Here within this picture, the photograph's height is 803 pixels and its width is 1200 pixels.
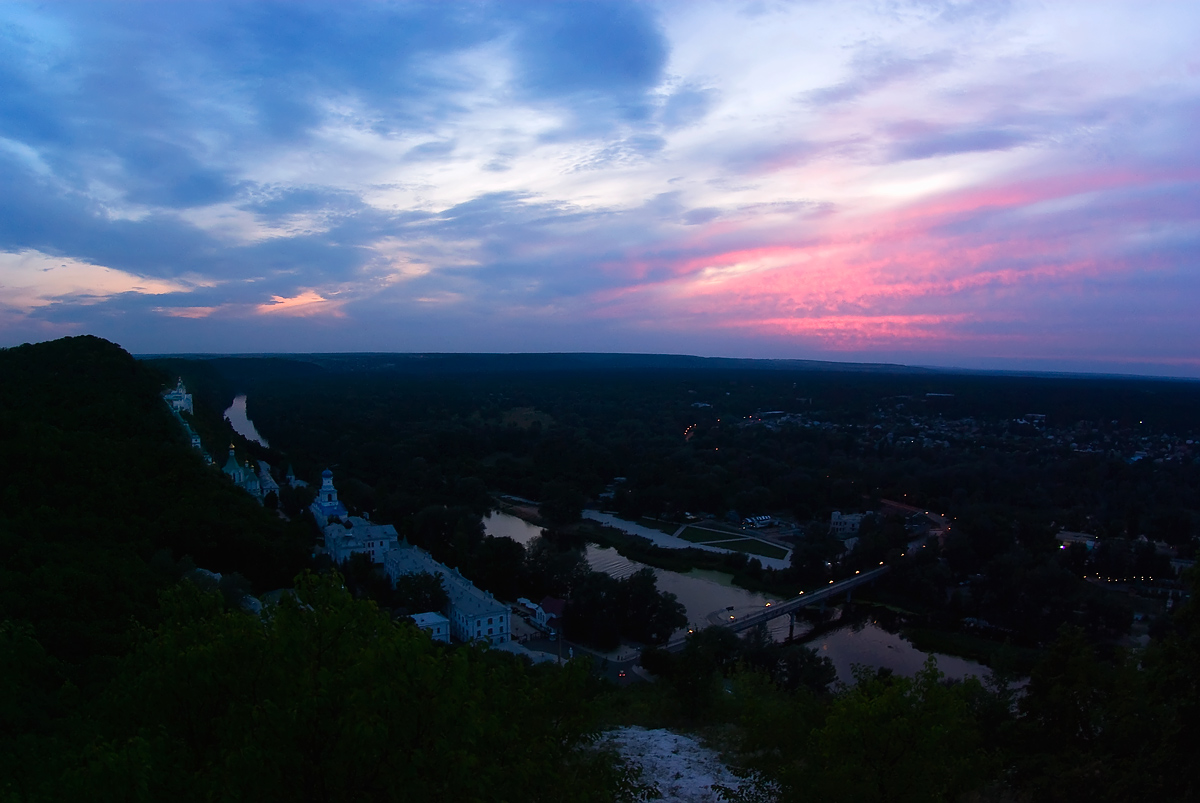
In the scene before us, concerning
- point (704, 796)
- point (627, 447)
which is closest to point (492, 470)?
point (627, 447)

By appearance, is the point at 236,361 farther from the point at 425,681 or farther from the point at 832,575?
the point at 425,681

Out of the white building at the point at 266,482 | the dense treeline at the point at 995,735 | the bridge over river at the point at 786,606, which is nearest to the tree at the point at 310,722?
the dense treeline at the point at 995,735

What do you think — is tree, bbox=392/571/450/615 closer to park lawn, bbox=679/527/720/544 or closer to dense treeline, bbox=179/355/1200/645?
→ dense treeline, bbox=179/355/1200/645

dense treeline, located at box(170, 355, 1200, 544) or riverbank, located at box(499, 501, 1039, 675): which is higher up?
dense treeline, located at box(170, 355, 1200, 544)

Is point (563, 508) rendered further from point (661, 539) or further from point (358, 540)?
point (358, 540)

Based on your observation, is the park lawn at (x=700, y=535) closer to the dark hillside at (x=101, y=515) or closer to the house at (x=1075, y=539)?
the house at (x=1075, y=539)

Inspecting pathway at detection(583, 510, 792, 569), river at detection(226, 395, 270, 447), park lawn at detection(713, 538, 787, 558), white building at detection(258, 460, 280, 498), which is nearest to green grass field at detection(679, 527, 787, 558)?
park lawn at detection(713, 538, 787, 558)
